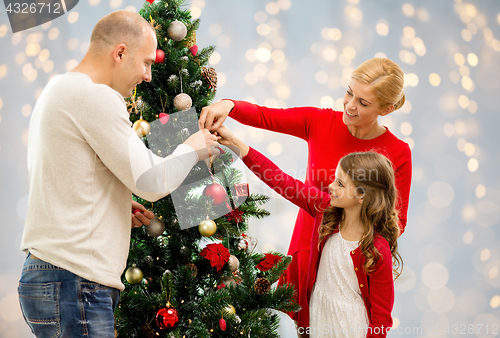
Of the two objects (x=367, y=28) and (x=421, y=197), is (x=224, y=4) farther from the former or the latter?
(x=421, y=197)

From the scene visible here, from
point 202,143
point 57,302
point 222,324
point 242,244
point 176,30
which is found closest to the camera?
point 57,302

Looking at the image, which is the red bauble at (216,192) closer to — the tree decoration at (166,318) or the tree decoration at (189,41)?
the tree decoration at (166,318)

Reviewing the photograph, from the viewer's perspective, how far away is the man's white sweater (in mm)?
886

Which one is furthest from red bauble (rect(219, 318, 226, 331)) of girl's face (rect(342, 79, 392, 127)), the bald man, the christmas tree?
girl's face (rect(342, 79, 392, 127))

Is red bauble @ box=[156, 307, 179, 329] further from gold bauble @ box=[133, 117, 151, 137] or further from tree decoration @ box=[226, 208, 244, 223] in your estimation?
gold bauble @ box=[133, 117, 151, 137]

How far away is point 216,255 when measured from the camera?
4.21 feet

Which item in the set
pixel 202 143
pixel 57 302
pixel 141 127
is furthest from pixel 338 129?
pixel 57 302

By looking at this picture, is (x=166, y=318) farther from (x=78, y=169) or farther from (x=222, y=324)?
(x=78, y=169)

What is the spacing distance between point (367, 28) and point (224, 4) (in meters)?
0.95

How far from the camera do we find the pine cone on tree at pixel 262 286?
1.31 metres

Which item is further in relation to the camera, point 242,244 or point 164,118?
point 242,244

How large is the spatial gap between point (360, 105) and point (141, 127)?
30.7 inches

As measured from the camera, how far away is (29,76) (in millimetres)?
2213

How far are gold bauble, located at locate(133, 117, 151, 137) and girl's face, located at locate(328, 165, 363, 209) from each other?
2.24 ft
